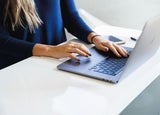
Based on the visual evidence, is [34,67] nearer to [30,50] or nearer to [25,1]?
[30,50]

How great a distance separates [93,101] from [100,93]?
0.05 meters

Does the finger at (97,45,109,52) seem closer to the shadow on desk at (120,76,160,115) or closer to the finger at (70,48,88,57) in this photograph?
the finger at (70,48,88,57)

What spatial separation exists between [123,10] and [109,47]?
Answer: 4.02 feet

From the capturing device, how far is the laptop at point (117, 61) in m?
0.85

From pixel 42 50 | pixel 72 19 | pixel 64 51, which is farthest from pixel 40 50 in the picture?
pixel 72 19

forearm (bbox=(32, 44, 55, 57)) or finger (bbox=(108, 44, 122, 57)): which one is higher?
finger (bbox=(108, 44, 122, 57))

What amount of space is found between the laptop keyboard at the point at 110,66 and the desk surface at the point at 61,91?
0.16ft

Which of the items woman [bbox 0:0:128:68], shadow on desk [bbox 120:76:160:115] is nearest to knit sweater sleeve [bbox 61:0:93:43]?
woman [bbox 0:0:128:68]

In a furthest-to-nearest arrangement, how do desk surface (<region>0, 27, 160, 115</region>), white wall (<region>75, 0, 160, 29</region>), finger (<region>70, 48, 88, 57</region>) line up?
white wall (<region>75, 0, 160, 29</region>)
finger (<region>70, 48, 88, 57</region>)
desk surface (<region>0, 27, 160, 115</region>)

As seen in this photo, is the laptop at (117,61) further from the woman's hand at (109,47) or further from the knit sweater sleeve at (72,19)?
the knit sweater sleeve at (72,19)

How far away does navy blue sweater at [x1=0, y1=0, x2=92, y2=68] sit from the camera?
1194 millimetres

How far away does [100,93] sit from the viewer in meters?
0.83

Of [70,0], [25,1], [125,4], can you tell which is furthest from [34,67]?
[125,4]

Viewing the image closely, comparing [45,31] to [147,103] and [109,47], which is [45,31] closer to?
[109,47]
